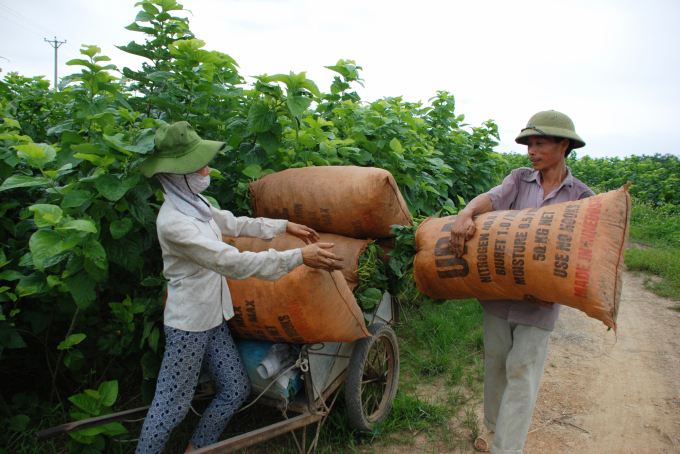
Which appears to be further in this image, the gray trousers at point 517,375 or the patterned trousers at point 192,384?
the gray trousers at point 517,375

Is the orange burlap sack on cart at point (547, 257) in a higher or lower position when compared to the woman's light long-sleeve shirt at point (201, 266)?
higher

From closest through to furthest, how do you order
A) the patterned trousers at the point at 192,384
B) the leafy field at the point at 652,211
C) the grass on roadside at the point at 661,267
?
1. the patterned trousers at the point at 192,384
2. the grass on roadside at the point at 661,267
3. the leafy field at the point at 652,211

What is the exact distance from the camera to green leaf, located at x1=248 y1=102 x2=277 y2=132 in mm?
2785

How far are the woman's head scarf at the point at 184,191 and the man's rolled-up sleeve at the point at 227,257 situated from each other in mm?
116

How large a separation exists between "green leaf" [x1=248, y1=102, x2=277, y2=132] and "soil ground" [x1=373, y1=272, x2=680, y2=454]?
6.85ft

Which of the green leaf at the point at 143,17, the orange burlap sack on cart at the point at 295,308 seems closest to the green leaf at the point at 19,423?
the orange burlap sack on cart at the point at 295,308

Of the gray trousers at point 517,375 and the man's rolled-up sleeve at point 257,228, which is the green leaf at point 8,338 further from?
the gray trousers at point 517,375

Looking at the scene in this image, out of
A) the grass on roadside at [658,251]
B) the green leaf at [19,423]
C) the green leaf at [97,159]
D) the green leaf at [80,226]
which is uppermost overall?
the green leaf at [97,159]

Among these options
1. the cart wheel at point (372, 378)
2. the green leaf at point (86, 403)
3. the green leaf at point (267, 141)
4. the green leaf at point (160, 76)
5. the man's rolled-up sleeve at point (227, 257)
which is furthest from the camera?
the green leaf at point (267, 141)

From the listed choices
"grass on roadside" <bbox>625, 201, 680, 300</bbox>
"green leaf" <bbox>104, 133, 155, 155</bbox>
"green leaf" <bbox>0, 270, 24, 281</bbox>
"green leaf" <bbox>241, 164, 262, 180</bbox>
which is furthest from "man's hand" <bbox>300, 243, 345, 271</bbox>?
"grass on roadside" <bbox>625, 201, 680, 300</bbox>

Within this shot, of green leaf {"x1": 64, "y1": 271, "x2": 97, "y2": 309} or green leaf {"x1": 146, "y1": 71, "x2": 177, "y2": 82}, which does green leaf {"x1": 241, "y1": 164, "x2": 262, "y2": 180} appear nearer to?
green leaf {"x1": 146, "y1": 71, "x2": 177, "y2": 82}

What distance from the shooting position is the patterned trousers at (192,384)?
6.75ft

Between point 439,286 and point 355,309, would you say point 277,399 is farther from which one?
point 439,286

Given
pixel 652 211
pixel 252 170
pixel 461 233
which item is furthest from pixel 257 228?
pixel 652 211
